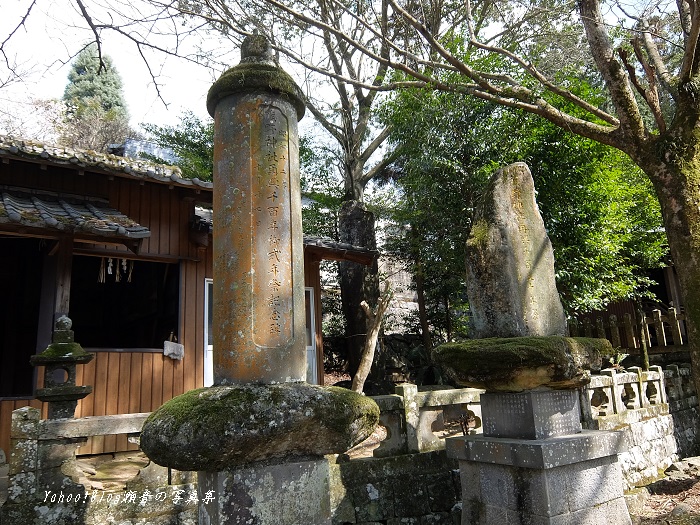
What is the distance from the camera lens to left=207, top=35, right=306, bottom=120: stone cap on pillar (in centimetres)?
366

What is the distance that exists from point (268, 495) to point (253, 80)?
2819 mm

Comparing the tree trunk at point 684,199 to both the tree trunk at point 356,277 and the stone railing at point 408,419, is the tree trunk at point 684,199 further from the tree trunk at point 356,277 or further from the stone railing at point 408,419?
the tree trunk at point 356,277

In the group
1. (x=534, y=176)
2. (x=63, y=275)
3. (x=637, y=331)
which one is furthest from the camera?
(x=637, y=331)

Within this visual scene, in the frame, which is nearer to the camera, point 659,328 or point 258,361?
point 258,361

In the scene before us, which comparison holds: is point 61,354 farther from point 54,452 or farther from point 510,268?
point 510,268

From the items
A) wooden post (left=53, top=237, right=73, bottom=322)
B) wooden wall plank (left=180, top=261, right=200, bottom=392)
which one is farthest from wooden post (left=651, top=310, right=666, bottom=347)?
wooden post (left=53, top=237, right=73, bottom=322)

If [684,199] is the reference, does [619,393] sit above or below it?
below

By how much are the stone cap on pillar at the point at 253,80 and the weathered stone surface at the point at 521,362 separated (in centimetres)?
262

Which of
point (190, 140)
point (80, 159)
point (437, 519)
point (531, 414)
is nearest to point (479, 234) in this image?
point (531, 414)

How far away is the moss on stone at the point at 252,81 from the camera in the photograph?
12.0ft

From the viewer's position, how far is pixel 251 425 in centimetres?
279

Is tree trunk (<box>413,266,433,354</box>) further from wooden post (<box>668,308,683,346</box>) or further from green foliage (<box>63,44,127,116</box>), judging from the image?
green foliage (<box>63,44,127,116</box>)

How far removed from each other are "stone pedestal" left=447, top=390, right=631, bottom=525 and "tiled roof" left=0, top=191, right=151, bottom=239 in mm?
5392

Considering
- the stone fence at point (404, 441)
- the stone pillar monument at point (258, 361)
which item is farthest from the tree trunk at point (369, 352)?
the stone pillar monument at point (258, 361)
